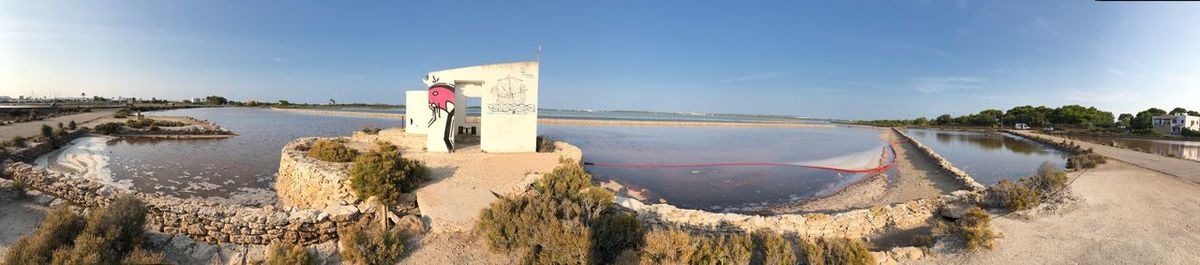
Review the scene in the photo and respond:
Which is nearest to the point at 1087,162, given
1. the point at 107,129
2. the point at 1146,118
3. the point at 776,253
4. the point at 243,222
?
the point at 776,253

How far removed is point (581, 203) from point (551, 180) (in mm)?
1668

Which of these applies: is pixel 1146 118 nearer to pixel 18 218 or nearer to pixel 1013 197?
pixel 1013 197

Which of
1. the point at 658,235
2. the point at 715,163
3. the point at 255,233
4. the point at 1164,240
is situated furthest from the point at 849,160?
the point at 255,233

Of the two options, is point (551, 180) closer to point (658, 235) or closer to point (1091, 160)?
point (658, 235)

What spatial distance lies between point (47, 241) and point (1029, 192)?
49.2ft

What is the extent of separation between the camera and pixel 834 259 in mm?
4977

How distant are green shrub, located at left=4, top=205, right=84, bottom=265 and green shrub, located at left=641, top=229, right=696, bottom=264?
6.62 m

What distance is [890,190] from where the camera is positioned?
11.6 meters

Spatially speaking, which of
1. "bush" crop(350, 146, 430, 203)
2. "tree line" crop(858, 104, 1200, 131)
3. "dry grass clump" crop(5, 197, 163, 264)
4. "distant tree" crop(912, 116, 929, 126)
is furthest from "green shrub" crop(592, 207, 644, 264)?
"distant tree" crop(912, 116, 929, 126)

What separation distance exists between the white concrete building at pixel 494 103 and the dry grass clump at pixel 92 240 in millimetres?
6839

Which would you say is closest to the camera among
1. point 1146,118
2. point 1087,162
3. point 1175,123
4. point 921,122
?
point 1087,162

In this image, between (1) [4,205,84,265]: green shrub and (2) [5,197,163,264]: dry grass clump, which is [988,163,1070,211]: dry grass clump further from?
(1) [4,205,84,265]: green shrub

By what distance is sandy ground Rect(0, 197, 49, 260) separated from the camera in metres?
6.34

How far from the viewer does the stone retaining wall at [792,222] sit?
6738 millimetres
